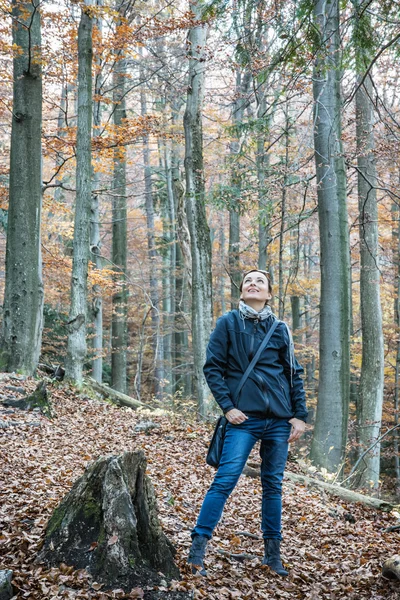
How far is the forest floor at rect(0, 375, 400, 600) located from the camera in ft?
10.7

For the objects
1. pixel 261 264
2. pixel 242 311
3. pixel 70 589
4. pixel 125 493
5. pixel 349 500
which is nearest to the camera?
pixel 70 589

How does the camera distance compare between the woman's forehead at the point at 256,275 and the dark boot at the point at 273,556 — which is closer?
the dark boot at the point at 273,556

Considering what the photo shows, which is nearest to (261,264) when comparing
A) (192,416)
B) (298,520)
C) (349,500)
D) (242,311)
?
(192,416)

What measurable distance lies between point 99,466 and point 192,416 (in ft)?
23.3

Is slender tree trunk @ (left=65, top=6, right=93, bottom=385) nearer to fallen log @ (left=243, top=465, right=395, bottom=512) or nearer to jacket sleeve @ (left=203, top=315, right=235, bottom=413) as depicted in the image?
fallen log @ (left=243, top=465, right=395, bottom=512)

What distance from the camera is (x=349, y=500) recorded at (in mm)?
6594

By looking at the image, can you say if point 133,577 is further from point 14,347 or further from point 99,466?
point 14,347

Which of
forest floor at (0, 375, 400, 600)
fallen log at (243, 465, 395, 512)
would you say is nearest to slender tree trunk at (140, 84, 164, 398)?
forest floor at (0, 375, 400, 600)

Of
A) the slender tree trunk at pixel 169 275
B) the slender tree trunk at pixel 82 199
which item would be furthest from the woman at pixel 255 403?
the slender tree trunk at pixel 169 275

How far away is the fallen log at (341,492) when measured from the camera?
20.9ft

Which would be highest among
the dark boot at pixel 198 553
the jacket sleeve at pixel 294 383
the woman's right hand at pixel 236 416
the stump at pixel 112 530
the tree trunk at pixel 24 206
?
the tree trunk at pixel 24 206

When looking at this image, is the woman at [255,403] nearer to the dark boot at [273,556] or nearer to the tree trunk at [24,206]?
the dark boot at [273,556]

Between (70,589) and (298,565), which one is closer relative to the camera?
(70,589)

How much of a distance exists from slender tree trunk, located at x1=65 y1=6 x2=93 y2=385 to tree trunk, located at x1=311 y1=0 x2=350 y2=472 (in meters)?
4.24
